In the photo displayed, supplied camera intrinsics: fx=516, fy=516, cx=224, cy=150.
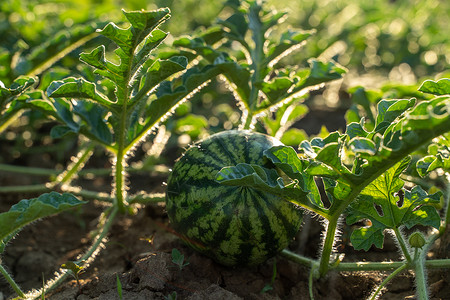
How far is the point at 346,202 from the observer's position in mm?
2041

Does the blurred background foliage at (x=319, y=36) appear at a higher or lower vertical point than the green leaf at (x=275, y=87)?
higher

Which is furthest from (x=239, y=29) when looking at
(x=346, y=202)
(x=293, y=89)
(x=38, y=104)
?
(x=346, y=202)

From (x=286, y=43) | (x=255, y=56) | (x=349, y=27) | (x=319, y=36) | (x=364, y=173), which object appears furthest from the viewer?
(x=319, y=36)

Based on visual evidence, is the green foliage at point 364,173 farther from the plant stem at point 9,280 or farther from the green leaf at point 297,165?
the plant stem at point 9,280

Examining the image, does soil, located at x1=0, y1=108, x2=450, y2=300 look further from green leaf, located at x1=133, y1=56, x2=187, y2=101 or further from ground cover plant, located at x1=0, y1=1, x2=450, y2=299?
green leaf, located at x1=133, y1=56, x2=187, y2=101

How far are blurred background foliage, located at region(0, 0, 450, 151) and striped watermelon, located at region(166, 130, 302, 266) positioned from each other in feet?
3.29

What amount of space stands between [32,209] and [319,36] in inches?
163

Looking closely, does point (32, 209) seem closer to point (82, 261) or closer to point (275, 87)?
point (82, 261)

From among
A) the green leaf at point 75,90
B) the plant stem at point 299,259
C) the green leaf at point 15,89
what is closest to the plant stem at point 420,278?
the plant stem at point 299,259

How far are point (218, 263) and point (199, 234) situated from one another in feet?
0.97

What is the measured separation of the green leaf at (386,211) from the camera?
6.92ft

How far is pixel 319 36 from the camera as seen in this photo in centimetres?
545

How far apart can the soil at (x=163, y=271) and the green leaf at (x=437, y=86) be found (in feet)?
2.75

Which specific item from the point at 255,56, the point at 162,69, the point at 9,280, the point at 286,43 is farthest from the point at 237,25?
the point at 9,280
